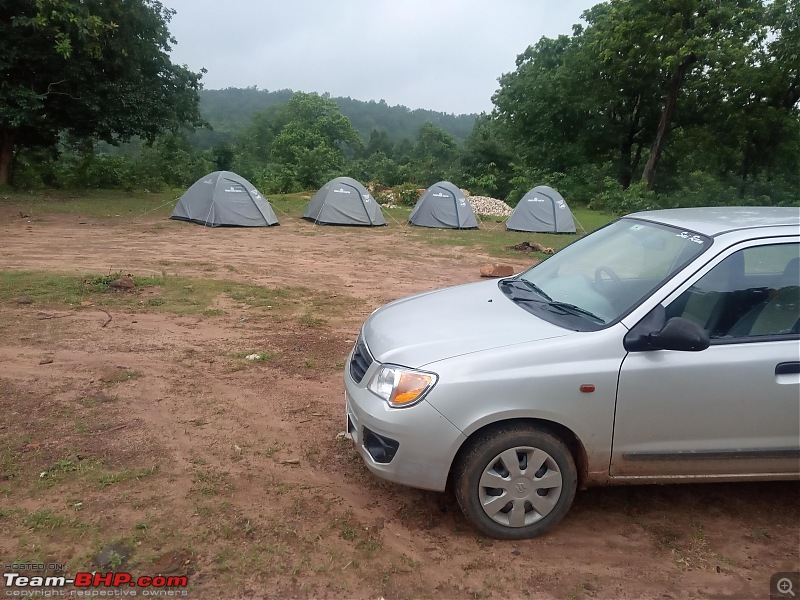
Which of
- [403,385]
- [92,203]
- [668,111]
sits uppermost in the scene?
[668,111]

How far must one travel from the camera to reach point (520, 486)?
3023mm

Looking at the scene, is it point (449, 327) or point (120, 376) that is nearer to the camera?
point (449, 327)

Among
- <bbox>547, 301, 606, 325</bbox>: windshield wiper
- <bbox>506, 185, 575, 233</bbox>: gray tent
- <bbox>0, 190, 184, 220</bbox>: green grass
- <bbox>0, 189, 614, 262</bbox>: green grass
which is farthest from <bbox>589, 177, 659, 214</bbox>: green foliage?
<bbox>547, 301, 606, 325</bbox>: windshield wiper

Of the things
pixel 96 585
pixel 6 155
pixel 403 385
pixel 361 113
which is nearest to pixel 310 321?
pixel 403 385

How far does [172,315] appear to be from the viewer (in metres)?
7.03

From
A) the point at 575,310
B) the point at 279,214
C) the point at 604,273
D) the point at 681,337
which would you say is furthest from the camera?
the point at 279,214

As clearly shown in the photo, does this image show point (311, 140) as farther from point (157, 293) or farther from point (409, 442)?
point (409, 442)

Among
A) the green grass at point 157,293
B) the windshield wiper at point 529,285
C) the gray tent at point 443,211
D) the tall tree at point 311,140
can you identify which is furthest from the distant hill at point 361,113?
the windshield wiper at point 529,285

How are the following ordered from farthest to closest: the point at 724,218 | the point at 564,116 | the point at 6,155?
the point at 564,116 → the point at 6,155 → the point at 724,218

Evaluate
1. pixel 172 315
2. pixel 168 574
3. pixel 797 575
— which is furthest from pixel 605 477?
pixel 172 315

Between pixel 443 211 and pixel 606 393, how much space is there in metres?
16.4

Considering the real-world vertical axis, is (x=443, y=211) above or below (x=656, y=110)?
below

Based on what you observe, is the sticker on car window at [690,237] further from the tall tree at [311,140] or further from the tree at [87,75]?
the tall tree at [311,140]

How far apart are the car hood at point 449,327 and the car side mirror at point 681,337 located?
0.44 m
